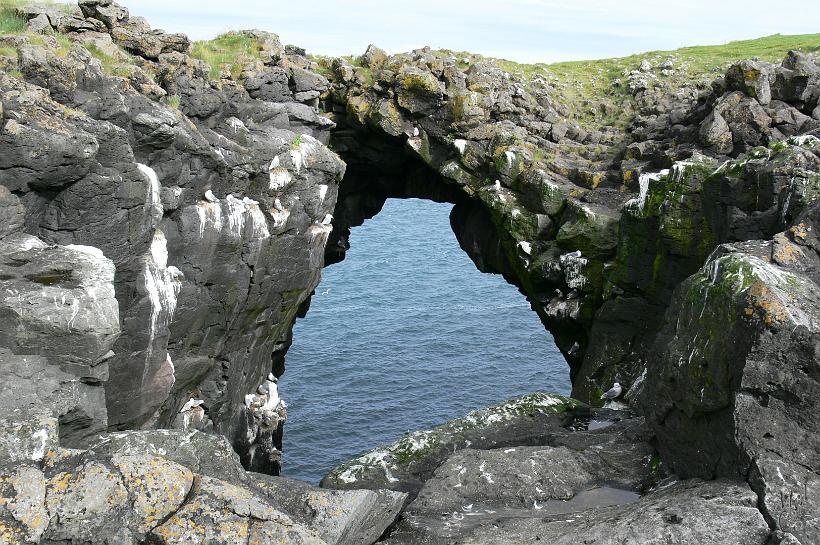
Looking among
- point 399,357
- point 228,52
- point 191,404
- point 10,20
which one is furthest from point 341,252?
point 10,20

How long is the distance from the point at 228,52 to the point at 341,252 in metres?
19.1

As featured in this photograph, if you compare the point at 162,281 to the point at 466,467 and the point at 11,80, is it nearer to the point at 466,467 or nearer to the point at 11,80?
the point at 11,80

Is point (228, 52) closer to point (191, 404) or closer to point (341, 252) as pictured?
point (191, 404)

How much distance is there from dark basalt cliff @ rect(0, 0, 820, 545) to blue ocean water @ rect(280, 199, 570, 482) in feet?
43.2

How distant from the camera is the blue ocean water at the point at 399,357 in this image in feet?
189

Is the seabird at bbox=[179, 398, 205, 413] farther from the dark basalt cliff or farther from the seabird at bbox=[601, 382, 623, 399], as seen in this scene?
the seabird at bbox=[601, 382, 623, 399]

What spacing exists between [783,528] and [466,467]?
311 inches

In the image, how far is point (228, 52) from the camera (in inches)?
1571

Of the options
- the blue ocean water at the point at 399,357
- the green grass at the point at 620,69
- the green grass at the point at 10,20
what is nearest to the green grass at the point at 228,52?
the green grass at the point at 10,20

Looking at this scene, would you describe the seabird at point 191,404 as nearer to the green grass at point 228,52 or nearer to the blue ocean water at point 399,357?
the green grass at point 228,52

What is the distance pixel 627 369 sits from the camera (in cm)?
3622

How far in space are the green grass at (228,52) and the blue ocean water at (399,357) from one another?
2592cm

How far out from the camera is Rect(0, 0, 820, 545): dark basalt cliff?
1532 cm

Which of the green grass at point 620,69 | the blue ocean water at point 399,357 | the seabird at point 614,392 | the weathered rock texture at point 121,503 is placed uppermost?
the green grass at point 620,69
